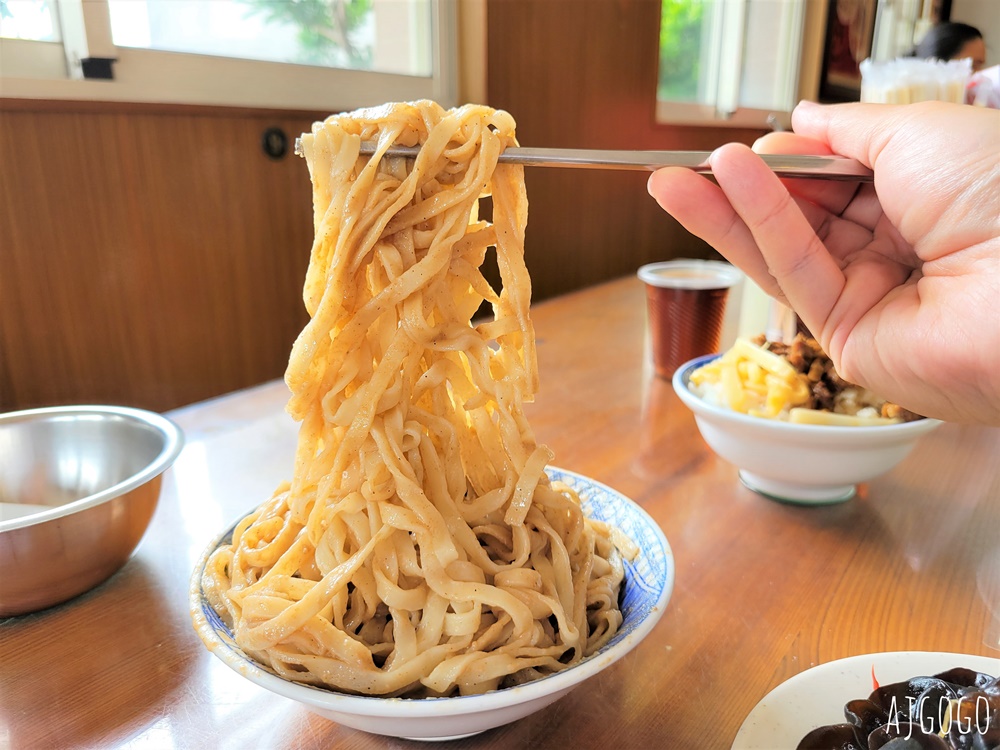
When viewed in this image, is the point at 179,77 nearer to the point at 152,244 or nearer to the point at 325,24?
the point at 152,244

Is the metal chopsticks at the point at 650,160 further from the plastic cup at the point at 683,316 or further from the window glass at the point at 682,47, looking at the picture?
the window glass at the point at 682,47

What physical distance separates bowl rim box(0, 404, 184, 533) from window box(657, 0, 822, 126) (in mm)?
2783

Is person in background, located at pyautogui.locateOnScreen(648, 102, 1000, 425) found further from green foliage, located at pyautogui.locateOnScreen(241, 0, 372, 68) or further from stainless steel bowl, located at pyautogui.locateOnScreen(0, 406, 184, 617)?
green foliage, located at pyautogui.locateOnScreen(241, 0, 372, 68)

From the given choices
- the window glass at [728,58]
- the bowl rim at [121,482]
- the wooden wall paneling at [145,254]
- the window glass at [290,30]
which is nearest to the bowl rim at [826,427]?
the bowl rim at [121,482]

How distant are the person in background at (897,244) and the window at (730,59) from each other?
2.55 meters

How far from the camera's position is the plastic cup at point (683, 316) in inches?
53.3

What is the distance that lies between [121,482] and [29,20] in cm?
98

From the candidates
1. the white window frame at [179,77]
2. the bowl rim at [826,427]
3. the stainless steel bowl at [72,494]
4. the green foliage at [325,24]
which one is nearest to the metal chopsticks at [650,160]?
the bowl rim at [826,427]

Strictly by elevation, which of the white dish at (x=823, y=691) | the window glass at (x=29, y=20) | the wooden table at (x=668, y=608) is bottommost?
the wooden table at (x=668, y=608)

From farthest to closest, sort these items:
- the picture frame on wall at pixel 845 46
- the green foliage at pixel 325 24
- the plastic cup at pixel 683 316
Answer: the picture frame on wall at pixel 845 46 < the green foliage at pixel 325 24 < the plastic cup at pixel 683 316

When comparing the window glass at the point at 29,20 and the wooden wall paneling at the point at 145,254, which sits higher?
the window glass at the point at 29,20

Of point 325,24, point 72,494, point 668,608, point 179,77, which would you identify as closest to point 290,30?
point 325,24

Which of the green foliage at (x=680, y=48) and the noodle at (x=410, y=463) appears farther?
the green foliage at (x=680, y=48)

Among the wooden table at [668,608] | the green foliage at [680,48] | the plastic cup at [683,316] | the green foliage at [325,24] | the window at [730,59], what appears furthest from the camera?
the window at [730,59]
